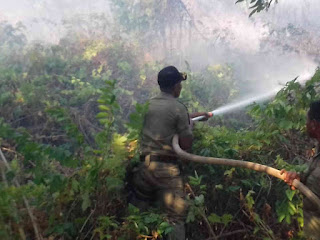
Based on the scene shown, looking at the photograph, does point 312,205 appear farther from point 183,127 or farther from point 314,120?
point 183,127

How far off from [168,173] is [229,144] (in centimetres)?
99

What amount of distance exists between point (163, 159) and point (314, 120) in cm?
164

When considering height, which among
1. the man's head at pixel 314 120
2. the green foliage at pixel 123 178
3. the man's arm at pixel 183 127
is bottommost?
the green foliage at pixel 123 178

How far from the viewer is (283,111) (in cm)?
402

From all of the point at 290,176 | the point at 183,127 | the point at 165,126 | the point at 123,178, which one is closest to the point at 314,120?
the point at 290,176

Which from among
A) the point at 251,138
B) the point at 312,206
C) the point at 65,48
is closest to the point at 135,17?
the point at 65,48

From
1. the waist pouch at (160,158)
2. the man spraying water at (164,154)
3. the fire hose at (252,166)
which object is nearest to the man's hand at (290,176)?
the fire hose at (252,166)

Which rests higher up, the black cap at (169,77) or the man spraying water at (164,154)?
the black cap at (169,77)

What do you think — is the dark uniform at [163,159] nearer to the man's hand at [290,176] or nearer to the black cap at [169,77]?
the black cap at [169,77]

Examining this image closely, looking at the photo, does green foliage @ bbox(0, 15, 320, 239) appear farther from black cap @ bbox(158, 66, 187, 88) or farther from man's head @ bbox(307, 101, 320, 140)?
man's head @ bbox(307, 101, 320, 140)

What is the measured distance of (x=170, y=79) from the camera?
3.82m

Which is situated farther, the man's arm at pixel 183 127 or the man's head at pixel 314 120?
the man's arm at pixel 183 127

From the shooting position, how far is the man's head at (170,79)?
3.80m

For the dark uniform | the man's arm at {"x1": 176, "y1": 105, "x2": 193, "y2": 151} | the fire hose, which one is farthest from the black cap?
the fire hose
